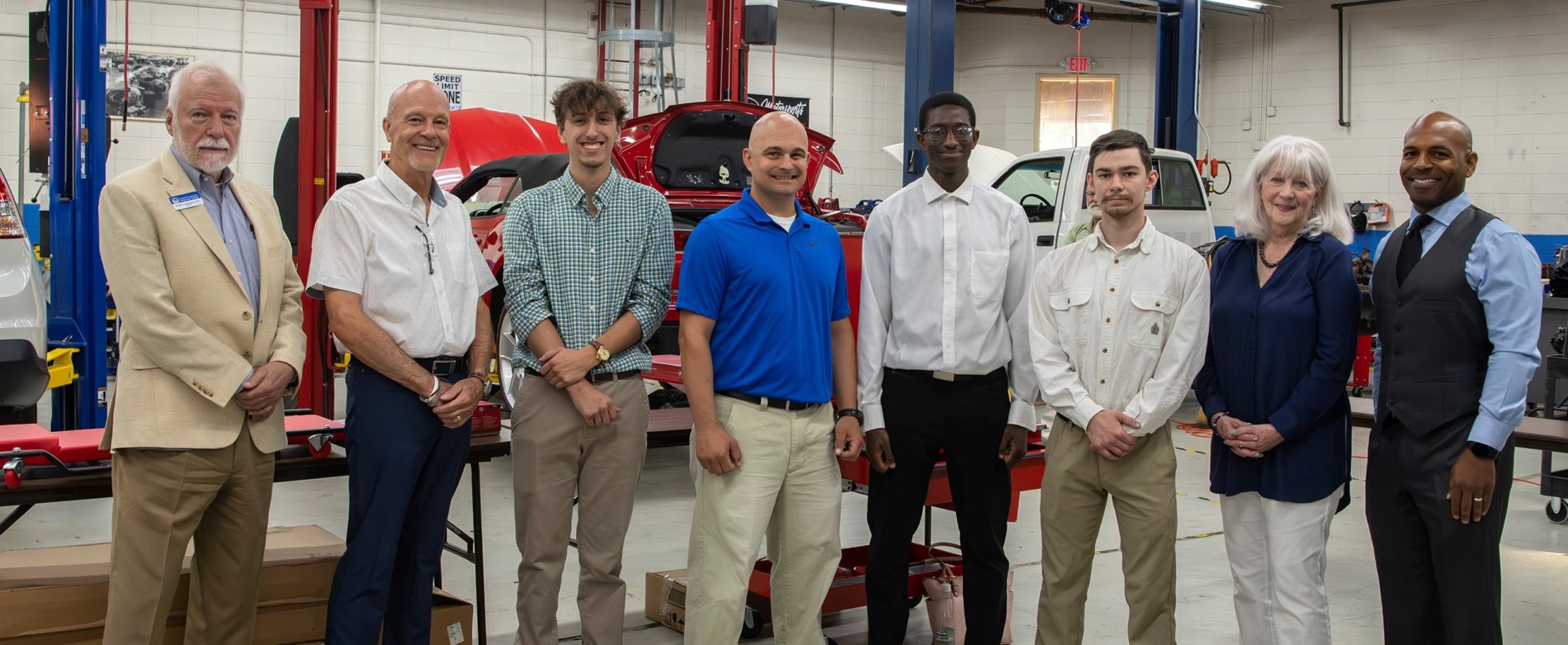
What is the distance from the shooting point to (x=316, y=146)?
7.32m

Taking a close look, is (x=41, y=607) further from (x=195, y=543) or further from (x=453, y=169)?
(x=453, y=169)

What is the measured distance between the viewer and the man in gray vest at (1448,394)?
2.69 metres

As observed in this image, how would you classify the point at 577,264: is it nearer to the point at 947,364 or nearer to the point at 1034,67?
the point at 947,364

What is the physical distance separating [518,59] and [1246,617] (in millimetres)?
12410

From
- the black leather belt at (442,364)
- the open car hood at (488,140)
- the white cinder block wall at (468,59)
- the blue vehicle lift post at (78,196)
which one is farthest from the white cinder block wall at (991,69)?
the black leather belt at (442,364)

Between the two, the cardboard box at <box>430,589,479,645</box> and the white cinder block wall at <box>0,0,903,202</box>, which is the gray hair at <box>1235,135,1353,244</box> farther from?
the white cinder block wall at <box>0,0,903,202</box>

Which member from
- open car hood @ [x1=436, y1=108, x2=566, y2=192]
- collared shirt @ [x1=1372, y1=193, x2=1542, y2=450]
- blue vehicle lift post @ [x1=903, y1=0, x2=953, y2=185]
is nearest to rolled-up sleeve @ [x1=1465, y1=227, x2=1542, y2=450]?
collared shirt @ [x1=1372, y1=193, x2=1542, y2=450]

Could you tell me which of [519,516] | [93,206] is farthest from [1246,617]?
[93,206]

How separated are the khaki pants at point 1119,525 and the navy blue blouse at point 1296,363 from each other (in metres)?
0.20

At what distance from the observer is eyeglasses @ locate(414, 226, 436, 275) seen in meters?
2.96

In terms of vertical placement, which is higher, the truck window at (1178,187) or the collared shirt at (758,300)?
the truck window at (1178,187)

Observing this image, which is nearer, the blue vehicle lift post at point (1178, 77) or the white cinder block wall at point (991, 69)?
the blue vehicle lift post at point (1178, 77)

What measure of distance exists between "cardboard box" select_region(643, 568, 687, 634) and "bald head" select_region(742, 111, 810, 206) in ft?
4.72

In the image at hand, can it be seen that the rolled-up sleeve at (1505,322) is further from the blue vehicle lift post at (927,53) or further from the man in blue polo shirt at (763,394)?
the blue vehicle lift post at (927,53)
